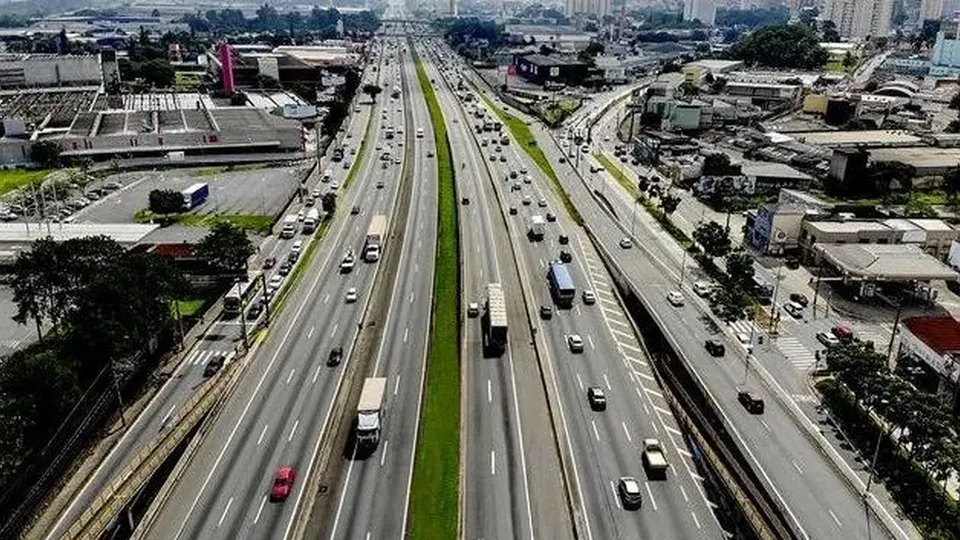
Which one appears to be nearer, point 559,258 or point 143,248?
point 143,248

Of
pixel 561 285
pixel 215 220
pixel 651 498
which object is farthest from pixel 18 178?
pixel 651 498

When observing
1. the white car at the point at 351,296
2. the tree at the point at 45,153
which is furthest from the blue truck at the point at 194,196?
the white car at the point at 351,296

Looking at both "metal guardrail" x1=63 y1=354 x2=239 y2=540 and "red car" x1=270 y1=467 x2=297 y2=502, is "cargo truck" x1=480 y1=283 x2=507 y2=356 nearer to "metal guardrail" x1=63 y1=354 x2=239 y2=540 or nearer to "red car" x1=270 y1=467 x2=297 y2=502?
"metal guardrail" x1=63 y1=354 x2=239 y2=540

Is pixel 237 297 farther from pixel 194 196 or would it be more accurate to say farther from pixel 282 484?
pixel 194 196

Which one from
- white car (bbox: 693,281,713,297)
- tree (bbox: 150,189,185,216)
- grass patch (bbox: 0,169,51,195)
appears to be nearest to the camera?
white car (bbox: 693,281,713,297)

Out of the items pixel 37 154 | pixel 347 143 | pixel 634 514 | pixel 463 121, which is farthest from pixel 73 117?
pixel 634 514

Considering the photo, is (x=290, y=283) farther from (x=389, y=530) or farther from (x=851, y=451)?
(x=851, y=451)

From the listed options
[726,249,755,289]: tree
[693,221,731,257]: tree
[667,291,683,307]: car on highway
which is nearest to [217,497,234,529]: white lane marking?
[667,291,683,307]: car on highway
